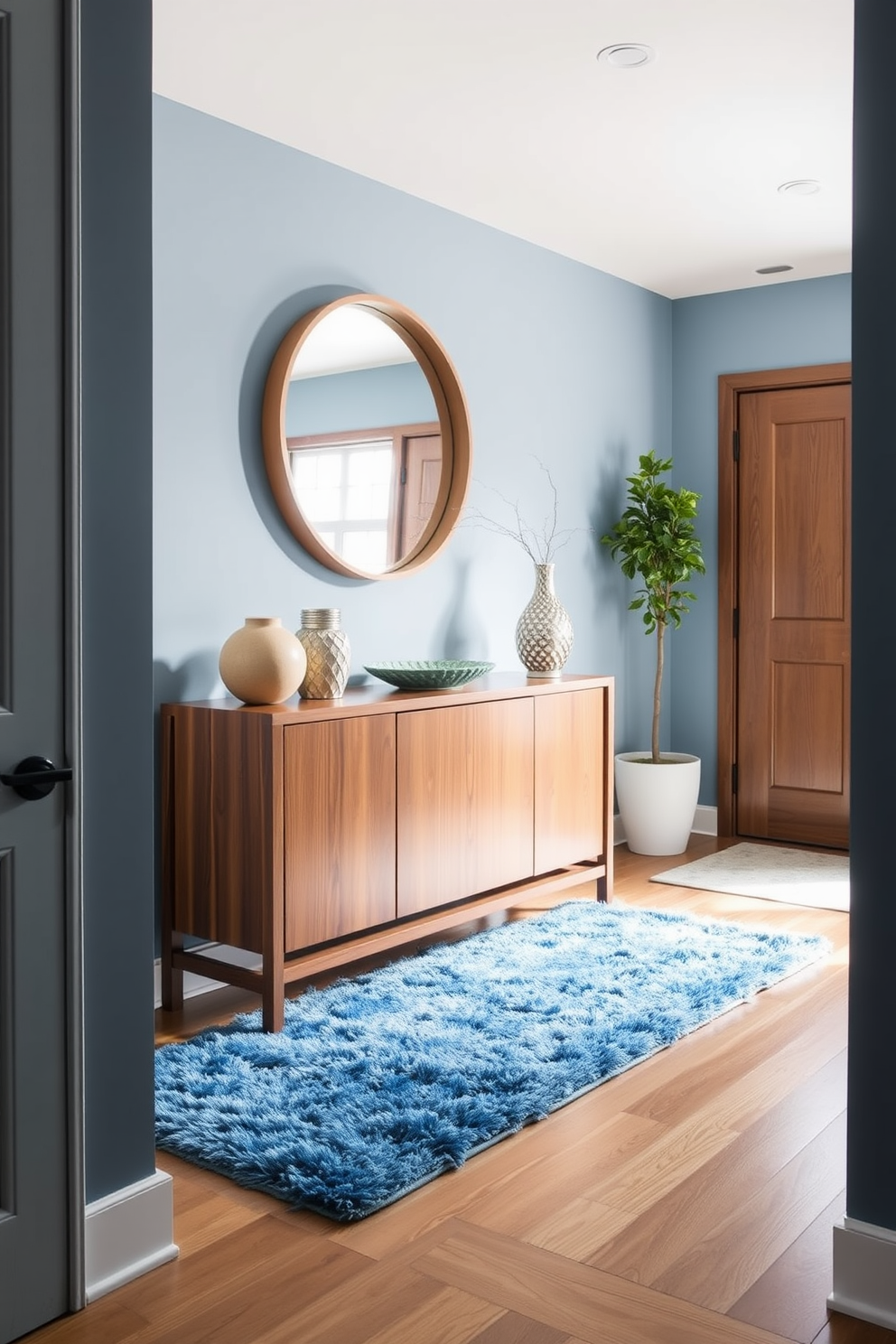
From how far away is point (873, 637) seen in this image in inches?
72.6

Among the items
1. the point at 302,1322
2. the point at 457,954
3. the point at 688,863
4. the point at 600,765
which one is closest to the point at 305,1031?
the point at 457,954

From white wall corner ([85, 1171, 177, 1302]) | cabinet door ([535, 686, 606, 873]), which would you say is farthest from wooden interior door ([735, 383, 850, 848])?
white wall corner ([85, 1171, 177, 1302])

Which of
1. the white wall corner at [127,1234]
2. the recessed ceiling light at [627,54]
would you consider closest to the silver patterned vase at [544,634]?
the recessed ceiling light at [627,54]

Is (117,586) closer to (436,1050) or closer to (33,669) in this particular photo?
(33,669)

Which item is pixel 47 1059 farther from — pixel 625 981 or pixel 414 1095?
pixel 625 981

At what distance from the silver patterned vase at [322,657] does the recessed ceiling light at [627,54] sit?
1.61m

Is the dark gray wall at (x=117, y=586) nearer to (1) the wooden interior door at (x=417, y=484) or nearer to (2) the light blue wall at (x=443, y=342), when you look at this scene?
(2) the light blue wall at (x=443, y=342)

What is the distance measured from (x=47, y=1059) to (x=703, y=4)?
103 inches

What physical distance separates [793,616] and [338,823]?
2896mm

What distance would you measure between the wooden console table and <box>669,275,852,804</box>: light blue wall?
6.09 feet

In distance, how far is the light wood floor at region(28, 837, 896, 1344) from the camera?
183cm

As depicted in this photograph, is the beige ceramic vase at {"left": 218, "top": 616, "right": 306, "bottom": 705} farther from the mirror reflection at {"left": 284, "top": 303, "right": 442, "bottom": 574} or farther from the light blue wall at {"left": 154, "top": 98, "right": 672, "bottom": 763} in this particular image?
the mirror reflection at {"left": 284, "top": 303, "right": 442, "bottom": 574}

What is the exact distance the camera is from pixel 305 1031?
3.01 meters

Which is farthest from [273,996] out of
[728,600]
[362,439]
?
[728,600]
